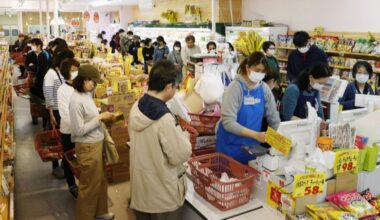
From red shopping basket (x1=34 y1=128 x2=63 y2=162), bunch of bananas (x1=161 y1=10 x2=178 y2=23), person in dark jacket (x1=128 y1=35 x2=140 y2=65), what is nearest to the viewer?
red shopping basket (x1=34 y1=128 x2=63 y2=162)

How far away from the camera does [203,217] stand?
2379 millimetres

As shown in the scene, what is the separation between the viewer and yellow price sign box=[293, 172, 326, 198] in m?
2.21

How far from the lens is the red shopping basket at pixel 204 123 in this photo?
11.8ft

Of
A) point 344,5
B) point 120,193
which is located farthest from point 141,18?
point 120,193


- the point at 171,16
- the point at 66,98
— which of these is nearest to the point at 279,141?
the point at 66,98

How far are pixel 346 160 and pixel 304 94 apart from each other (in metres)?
1.09

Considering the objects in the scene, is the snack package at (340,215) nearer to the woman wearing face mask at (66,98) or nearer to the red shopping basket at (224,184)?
the red shopping basket at (224,184)

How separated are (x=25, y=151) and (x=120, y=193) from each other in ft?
8.41

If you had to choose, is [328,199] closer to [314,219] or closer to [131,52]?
[314,219]

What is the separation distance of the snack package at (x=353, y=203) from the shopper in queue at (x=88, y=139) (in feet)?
6.70

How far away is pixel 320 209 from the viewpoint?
227cm

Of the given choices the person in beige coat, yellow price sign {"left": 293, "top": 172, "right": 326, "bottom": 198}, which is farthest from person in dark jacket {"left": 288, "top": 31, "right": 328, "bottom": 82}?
the person in beige coat

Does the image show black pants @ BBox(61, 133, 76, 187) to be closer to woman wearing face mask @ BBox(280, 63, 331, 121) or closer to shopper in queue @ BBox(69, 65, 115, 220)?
shopper in queue @ BBox(69, 65, 115, 220)

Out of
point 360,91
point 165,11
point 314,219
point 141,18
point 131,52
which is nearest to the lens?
point 314,219
